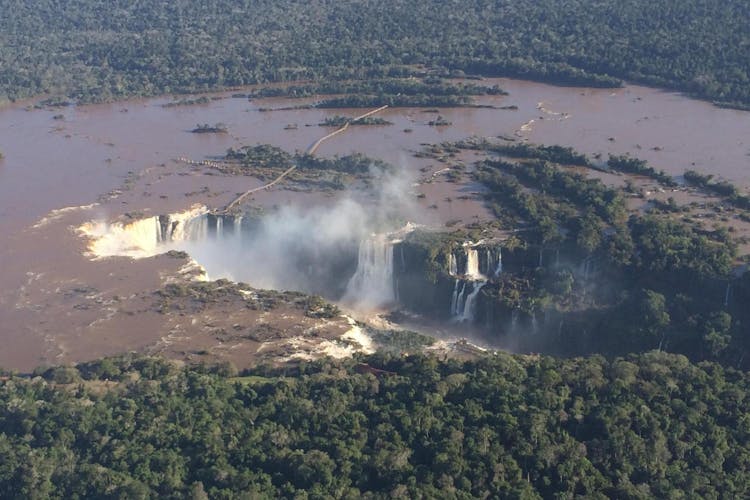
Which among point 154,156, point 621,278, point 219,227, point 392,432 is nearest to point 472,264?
point 621,278

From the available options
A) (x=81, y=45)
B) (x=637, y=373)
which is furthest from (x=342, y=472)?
(x=81, y=45)

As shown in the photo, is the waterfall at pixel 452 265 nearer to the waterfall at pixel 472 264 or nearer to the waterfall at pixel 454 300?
the waterfall at pixel 472 264

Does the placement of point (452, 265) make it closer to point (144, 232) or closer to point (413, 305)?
point (413, 305)

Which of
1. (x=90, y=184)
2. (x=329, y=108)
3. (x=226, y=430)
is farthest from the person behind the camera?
(x=329, y=108)

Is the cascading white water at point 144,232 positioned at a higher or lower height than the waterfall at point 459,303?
higher

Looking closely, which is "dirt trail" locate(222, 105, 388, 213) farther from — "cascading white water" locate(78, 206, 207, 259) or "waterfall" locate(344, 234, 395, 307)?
"waterfall" locate(344, 234, 395, 307)

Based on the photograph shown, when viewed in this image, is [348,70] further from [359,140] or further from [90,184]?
[90,184]

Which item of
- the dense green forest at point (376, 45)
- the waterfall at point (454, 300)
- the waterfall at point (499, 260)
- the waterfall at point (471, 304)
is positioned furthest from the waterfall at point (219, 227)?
the dense green forest at point (376, 45)
